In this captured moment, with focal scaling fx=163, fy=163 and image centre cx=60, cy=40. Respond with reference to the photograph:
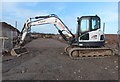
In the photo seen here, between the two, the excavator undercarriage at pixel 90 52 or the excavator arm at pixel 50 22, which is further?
the excavator arm at pixel 50 22

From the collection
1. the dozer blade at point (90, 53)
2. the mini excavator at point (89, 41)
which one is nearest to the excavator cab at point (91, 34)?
the mini excavator at point (89, 41)

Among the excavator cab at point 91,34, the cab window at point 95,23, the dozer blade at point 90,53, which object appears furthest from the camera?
the cab window at point 95,23

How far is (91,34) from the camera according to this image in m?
11.3

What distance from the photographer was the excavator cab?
11.3 meters

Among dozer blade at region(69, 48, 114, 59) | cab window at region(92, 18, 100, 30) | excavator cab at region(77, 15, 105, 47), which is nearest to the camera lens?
dozer blade at region(69, 48, 114, 59)

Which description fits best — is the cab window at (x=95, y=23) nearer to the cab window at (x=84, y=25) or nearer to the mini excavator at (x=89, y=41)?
the mini excavator at (x=89, y=41)

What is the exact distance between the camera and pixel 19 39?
13.1 m

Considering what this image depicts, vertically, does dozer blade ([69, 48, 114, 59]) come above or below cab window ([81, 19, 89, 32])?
below

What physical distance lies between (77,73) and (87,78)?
0.75 meters

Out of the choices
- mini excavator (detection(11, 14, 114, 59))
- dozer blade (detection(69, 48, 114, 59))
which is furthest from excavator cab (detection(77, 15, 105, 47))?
dozer blade (detection(69, 48, 114, 59))

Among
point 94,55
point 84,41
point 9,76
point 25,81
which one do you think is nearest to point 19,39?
point 84,41

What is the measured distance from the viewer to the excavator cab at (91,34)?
37.2 feet

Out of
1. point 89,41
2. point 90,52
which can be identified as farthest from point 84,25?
point 90,52

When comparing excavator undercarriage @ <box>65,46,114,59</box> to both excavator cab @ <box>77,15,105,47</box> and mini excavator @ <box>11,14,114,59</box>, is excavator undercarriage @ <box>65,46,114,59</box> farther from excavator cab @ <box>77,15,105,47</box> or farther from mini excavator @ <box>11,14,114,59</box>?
excavator cab @ <box>77,15,105,47</box>
